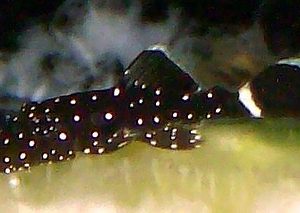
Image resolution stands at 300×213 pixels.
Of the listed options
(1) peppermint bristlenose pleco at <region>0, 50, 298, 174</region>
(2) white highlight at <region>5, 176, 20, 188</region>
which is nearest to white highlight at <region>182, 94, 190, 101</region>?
(1) peppermint bristlenose pleco at <region>0, 50, 298, 174</region>

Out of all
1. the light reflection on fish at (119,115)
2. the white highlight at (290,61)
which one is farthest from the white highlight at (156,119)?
the white highlight at (290,61)

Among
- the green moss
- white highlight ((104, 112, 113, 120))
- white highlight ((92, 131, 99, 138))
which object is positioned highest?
white highlight ((104, 112, 113, 120))

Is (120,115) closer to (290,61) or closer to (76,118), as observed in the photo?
(76,118)

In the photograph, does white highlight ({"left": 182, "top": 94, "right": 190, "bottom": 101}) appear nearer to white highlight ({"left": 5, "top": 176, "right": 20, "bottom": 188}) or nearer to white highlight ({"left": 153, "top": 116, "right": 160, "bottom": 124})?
white highlight ({"left": 153, "top": 116, "right": 160, "bottom": 124})

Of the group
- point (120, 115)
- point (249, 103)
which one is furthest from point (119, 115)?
point (249, 103)

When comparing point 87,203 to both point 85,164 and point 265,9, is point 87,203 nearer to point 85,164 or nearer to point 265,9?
point 85,164

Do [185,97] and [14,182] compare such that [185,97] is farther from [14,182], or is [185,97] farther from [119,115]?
[14,182]

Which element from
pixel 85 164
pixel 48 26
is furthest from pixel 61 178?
pixel 48 26

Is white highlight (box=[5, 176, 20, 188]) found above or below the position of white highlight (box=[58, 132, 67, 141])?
below
